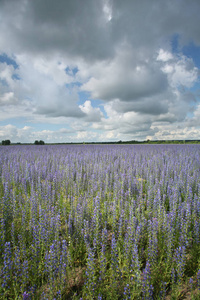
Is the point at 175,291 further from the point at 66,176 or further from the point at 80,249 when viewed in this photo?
the point at 66,176

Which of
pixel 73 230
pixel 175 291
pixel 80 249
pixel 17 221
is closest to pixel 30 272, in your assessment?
pixel 80 249

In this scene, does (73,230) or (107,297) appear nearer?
(107,297)

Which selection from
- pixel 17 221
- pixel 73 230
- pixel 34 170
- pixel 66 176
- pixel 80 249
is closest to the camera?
pixel 80 249

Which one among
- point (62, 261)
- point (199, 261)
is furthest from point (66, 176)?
point (199, 261)

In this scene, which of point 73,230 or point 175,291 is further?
point 73,230

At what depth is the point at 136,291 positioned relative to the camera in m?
1.77

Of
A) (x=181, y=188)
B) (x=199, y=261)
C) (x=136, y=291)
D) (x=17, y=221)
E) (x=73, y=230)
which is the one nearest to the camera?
(x=136, y=291)

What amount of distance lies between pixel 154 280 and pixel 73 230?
1559 millimetres

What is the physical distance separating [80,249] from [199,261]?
175cm

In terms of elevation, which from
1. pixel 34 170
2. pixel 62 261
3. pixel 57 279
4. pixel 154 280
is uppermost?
pixel 34 170

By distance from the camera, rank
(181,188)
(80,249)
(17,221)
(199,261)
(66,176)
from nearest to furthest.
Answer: (199,261) → (80,249) → (17,221) → (181,188) → (66,176)

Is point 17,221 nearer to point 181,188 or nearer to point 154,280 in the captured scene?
point 154,280

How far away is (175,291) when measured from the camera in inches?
74.8

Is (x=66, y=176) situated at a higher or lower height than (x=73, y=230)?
higher
